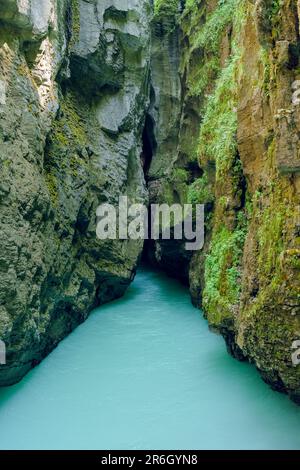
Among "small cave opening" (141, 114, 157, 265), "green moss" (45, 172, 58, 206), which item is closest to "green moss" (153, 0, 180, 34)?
"small cave opening" (141, 114, 157, 265)

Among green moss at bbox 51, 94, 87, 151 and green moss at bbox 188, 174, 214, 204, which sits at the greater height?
green moss at bbox 51, 94, 87, 151

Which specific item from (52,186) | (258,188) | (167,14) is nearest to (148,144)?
(167,14)

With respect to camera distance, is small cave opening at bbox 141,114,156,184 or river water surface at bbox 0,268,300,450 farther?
small cave opening at bbox 141,114,156,184

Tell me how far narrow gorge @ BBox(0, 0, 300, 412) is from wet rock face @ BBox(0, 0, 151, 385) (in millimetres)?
34

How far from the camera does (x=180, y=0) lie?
1457cm

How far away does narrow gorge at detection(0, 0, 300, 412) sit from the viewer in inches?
202

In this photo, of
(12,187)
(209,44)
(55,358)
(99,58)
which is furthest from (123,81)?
(55,358)

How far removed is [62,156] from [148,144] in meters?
8.41

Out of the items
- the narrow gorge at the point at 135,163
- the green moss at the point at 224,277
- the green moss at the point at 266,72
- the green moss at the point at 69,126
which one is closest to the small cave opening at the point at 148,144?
the narrow gorge at the point at 135,163

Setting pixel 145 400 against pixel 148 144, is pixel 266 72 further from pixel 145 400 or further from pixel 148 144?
pixel 148 144

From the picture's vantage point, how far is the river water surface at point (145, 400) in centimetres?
540

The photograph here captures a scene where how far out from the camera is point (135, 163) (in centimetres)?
1296

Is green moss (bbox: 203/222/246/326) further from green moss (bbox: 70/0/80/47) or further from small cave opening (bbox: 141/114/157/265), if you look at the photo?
small cave opening (bbox: 141/114/157/265)

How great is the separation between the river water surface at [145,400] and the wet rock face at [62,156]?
2.59 feet
